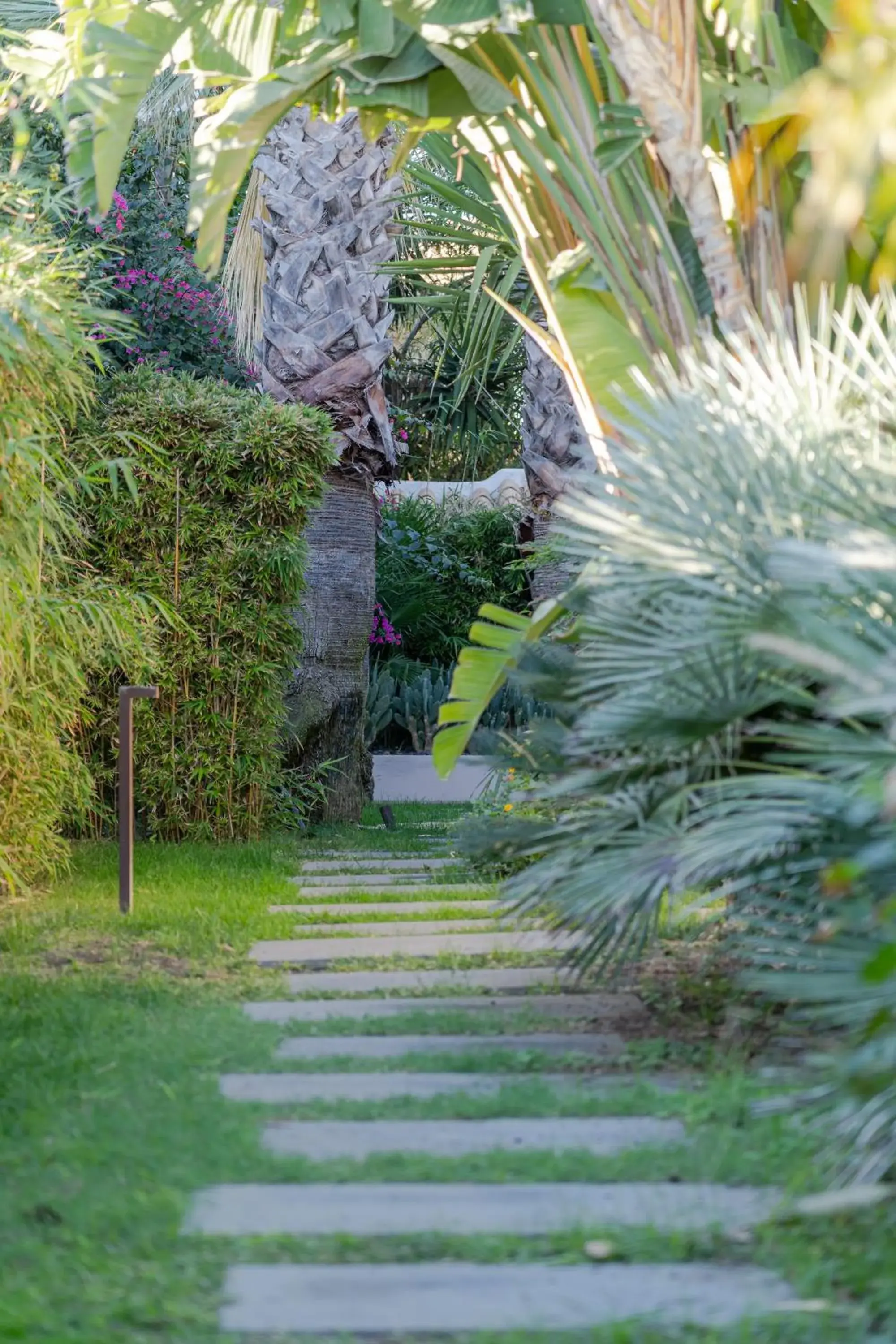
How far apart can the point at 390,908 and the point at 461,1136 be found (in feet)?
7.70

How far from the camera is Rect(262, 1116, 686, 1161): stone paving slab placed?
2.68 meters

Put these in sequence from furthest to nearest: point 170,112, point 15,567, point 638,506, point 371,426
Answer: point 170,112 < point 371,426 < point 15,567 < point 638,506

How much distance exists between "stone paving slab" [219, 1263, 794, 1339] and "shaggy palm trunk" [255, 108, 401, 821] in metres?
5.31

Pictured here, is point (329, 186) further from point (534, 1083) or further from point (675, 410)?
point (534, 1083)

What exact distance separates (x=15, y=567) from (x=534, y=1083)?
2.88 meters

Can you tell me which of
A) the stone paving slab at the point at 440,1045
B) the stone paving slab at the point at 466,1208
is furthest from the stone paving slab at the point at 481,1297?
the stone paving slab at the point at 440,1045

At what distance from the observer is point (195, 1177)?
2.53m

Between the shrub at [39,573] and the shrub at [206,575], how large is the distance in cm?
50

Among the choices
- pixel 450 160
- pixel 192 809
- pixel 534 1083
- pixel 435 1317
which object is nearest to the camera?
pixel 435 1317

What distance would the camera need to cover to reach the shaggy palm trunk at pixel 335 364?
7.57m

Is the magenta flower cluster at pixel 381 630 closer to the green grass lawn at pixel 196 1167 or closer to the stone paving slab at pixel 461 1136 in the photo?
the green grass lawn at pixel 196 1167

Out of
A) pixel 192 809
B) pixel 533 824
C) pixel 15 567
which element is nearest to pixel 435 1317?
pixel 533 824

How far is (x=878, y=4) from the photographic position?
2.40 meters

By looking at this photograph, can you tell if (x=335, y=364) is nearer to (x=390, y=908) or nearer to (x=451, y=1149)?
(x=390, y=908)
